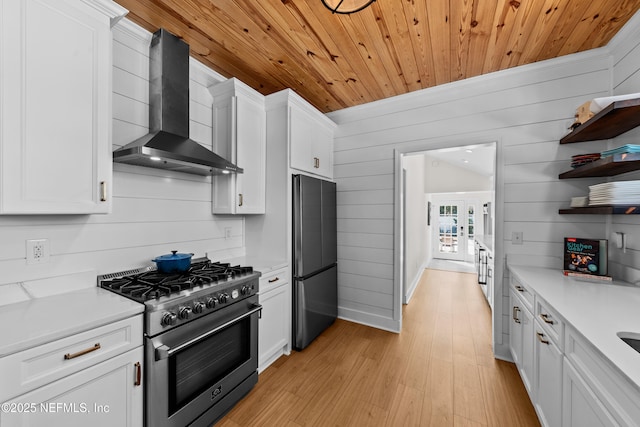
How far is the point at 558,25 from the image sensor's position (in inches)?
70.8

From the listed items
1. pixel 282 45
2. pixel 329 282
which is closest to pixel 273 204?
pixel 329 282

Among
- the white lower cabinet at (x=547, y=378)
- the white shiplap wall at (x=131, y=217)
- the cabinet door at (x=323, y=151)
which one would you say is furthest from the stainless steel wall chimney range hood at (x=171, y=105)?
the white lower cabinet at (x=547, y=378)

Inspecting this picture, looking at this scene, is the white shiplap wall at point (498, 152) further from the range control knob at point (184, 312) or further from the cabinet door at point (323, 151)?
the range control knob at point (184, 312)

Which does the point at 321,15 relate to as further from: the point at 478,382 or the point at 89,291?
the point at 478,382

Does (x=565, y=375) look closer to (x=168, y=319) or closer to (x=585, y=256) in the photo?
(x=585, y=256)

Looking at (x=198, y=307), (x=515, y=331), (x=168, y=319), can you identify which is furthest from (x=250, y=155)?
(x=515, y=331)

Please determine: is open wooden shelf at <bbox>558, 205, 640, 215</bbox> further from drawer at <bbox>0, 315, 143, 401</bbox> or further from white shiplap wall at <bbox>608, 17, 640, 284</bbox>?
drawer at <bbox>0, 315, 143, 401</bbox>

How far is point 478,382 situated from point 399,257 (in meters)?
1.28

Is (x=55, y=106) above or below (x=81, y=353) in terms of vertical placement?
above

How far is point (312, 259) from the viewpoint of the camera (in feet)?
8.70

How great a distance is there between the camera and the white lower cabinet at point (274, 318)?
215 cm

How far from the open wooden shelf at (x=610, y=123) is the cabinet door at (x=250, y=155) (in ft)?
8.29

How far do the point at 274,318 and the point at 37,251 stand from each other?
1.63 metres

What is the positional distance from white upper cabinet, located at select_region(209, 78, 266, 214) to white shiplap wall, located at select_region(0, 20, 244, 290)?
0.36ft
